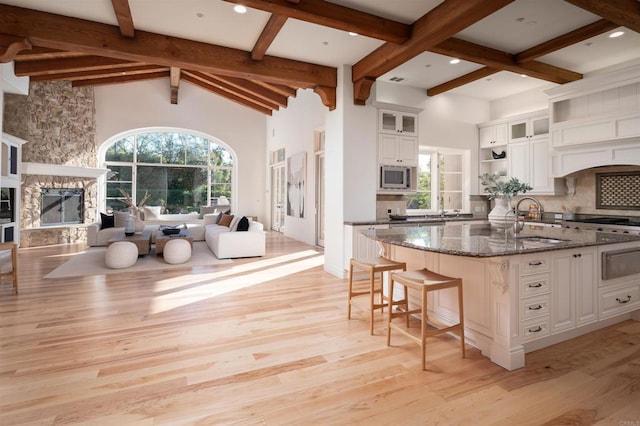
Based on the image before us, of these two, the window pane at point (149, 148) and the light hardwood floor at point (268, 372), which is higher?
the window pane at point (149, 148)

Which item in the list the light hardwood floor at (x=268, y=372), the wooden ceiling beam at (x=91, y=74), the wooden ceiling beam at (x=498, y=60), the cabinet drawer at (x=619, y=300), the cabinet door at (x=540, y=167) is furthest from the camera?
the wooden ceiling beam at (x=91, y=74)

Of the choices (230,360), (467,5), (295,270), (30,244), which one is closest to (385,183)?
(295,270)

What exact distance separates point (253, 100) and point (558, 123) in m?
7.61

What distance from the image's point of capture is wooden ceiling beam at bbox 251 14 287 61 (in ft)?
11.3

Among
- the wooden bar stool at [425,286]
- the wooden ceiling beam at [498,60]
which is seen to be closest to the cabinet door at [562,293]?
the wooden bar stool at [425,286]

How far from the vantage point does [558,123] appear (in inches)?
195

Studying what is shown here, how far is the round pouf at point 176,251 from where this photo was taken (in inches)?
214

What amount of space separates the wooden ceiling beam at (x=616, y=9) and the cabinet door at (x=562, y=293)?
218cm

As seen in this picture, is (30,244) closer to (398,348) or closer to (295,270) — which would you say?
(295,270)

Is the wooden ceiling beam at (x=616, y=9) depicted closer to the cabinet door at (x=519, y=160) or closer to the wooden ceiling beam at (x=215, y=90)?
the cabinet door at (x=519, y=160)

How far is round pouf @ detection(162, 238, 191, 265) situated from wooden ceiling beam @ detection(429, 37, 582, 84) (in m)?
4.72

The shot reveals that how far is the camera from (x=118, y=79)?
8.86 m

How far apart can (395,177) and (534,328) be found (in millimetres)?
3276

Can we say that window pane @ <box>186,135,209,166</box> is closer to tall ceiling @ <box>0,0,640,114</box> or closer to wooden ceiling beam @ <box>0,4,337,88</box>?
tall ceiling @ <box>0,0,640,114</box>
